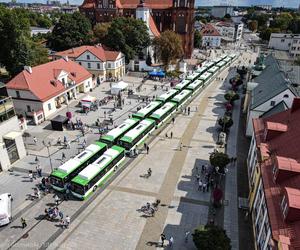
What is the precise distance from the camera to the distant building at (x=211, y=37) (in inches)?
5285

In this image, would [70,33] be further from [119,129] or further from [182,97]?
[119,129]

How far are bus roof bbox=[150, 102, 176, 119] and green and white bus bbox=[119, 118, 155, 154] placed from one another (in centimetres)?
216

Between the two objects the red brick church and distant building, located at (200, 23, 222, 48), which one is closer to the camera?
the red brick church

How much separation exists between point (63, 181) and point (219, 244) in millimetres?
18028

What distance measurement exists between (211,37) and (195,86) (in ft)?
270

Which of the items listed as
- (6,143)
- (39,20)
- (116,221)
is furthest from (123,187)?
(39,20)

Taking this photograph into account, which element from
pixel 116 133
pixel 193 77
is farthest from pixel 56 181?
pixel 193 77

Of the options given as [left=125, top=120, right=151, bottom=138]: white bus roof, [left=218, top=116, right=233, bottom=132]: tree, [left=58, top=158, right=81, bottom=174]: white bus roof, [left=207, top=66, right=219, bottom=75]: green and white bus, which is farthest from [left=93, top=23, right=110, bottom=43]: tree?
[left=58, top=158, right=81, bottom=174]: white bus roof

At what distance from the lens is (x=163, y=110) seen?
158 ft

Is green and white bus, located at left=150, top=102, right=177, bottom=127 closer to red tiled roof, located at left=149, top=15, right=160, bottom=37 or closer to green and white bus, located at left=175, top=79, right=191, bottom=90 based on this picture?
green and white bus, located at left=175, top=79, right=191, bottom=90

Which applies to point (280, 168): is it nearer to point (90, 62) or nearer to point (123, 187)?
point (123, 187)

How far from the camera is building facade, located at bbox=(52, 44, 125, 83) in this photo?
71000 millimetres

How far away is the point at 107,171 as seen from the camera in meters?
33.1

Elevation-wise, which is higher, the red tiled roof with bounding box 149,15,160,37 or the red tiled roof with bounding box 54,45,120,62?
the red tiled roof with bounding box 149,15,160,37
